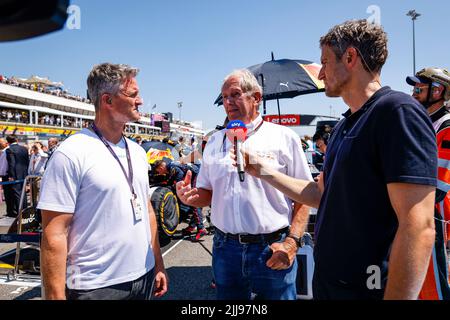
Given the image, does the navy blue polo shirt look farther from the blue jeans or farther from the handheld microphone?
the blue jeans

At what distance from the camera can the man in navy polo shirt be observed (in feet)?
3.41

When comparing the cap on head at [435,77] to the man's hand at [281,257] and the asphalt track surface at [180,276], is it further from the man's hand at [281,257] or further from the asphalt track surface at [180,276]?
the asphalt track surface at [180,276]

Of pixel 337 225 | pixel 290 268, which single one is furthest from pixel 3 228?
pixel 337 225

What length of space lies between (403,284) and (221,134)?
1618mm

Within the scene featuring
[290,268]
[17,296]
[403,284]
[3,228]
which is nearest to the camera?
[403,284]

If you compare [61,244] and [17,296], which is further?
[17,296]

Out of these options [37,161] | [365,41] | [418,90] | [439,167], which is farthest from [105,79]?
[37,161]

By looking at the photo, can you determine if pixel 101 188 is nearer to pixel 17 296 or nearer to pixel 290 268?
pixel 290 268

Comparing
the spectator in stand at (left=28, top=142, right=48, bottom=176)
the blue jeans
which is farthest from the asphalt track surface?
the spectator in stand at (left=28, top=142, right=48, bottom=176)

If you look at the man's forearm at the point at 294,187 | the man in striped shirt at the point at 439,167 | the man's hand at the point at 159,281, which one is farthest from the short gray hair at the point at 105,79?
the man in striped shirt at the point at 439,167

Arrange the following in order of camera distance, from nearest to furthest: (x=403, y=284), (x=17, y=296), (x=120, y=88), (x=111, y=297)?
(x=403, y=284), (x=111, y=297), (x=120, y=88), (x=17, y=296)

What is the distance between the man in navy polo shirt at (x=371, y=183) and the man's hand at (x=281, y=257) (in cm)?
44

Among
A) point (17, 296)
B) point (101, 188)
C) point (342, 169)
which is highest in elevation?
point (342, 169)
